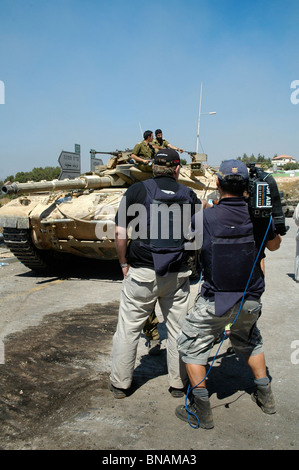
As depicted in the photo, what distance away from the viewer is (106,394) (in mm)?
3395

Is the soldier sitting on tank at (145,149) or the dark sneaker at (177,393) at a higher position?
the soldier sitting on tank at (145,149)

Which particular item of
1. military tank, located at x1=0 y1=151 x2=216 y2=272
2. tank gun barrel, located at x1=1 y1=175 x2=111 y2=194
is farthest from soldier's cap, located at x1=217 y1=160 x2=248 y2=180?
tank gun barrel, located at x1=1 y1=175 x2=111 y2=194

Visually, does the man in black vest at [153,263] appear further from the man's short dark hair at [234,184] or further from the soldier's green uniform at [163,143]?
the soldier's green uniform at [163,143]

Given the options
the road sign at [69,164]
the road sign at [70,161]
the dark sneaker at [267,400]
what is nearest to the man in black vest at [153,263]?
the dark sneaker at [267,400]

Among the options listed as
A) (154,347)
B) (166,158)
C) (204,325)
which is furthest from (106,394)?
(166,158)

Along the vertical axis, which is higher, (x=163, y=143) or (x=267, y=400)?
(x=163, y=143)

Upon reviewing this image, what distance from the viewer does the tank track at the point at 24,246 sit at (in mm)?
7879

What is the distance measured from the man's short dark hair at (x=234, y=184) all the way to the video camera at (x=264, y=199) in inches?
2.3

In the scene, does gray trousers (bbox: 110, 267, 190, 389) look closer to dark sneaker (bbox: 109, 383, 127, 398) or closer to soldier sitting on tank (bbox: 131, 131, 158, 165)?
dark sneaker (bbox: 109, 383, 127, 398)

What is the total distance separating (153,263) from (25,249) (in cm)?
538

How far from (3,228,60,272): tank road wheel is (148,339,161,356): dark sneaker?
14.1 feet

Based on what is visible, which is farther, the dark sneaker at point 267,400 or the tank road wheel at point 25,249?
the tank road wheel at point 25,249

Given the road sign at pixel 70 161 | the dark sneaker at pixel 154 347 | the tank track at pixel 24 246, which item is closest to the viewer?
the dark sneaker at pixel 154 347

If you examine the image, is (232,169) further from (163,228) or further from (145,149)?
(145,149)
